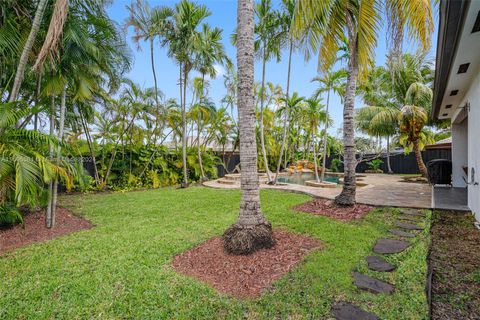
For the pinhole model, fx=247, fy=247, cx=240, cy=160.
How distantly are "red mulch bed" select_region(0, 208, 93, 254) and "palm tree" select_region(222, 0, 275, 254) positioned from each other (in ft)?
12.5

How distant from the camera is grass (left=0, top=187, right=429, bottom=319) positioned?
8.24 ft

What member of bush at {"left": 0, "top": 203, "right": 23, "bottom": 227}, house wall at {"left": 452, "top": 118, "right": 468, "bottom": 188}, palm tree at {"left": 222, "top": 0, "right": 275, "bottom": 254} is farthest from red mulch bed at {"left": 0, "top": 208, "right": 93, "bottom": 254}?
house wall at {"left": 452, "top": 118, "right": 468, "bottom": 188}

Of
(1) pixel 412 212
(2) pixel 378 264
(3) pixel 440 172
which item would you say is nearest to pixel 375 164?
(3) pixel 440 172

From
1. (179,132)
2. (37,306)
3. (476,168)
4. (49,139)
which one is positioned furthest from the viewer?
(179,132)

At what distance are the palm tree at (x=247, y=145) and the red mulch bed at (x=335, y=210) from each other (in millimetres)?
2570

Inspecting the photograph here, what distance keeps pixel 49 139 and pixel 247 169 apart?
142 inches

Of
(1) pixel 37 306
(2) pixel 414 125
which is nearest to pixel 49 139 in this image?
(1) pixel 37 306

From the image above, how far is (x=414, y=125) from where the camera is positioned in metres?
11.1

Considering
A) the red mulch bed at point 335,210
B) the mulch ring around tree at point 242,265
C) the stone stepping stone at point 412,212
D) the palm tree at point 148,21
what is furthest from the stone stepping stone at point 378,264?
the palm tree at point 148,21

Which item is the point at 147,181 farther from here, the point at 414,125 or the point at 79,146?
the point at 414,125

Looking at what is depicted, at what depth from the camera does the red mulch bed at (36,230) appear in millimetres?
4694

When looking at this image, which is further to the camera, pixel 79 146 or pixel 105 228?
pixel 79 146

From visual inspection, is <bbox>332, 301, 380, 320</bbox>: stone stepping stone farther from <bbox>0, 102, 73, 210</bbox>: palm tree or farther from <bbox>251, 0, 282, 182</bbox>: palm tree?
<bbox>251, 0, 282, 182</bbox>: palm tree

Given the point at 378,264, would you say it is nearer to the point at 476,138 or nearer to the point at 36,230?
the point at 476,138
